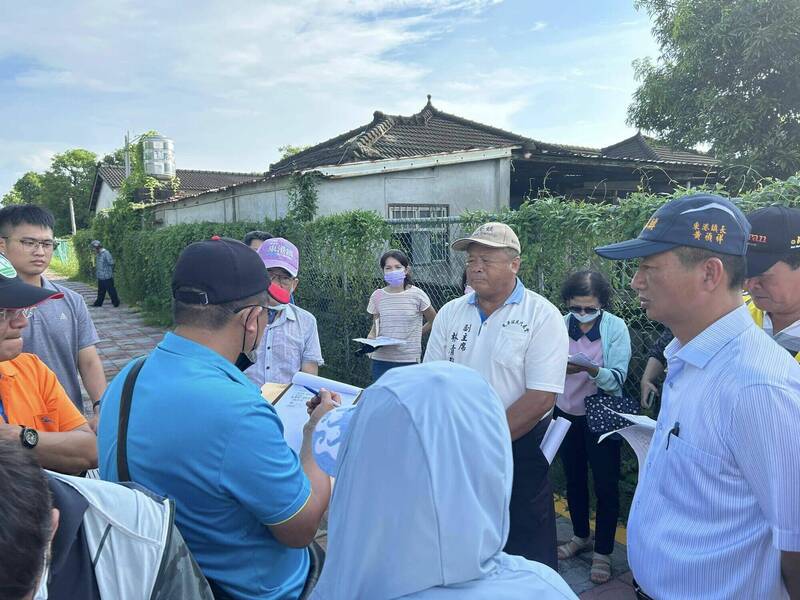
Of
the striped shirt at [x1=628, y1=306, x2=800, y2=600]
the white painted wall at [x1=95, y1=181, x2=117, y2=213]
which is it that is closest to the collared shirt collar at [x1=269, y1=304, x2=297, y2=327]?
the striped shirt at [x1=628, y1=306, x2=800, y2=600]

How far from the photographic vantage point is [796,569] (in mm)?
1397

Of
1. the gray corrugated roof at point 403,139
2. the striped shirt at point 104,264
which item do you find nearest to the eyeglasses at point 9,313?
the gray corrugated roof at point 403,139

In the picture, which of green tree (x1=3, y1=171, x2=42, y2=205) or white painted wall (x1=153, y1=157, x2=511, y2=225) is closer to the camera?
white painted wall (x1=153, y1=157, x2=511, y2=225)

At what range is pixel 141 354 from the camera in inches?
348

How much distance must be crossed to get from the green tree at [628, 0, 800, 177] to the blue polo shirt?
12.9m

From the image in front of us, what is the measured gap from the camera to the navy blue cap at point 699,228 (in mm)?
1664

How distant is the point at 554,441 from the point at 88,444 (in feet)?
7.03

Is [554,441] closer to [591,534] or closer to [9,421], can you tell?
[591,534]

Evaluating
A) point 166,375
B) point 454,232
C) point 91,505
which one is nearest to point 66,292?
point 166,375

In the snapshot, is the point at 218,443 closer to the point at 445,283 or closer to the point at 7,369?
the point at 7,369

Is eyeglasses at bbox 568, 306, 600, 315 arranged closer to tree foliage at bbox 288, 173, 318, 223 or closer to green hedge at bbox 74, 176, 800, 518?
green hedge at bbox 74, 176, 800, 518

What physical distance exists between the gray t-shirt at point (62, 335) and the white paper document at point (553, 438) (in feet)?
8.78

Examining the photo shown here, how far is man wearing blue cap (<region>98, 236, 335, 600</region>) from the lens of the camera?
4.74 feet

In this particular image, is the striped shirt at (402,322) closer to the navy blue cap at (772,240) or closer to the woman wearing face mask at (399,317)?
the woman wearing face mask at (399,317)
